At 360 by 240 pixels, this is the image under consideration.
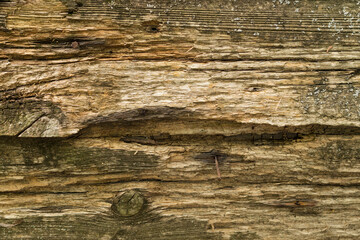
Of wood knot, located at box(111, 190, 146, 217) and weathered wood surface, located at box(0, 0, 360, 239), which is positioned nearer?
weathered wood surface, located at box(0, 0, 360, 239)

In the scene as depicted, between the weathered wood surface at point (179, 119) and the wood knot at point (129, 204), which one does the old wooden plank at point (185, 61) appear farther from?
the wood knot at point (129, 204)

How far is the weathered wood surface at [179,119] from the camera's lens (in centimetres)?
177

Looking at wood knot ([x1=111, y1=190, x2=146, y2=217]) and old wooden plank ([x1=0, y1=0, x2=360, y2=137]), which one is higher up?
old wooden plank ([x1=0, y1=0, x2=360, y2=137])

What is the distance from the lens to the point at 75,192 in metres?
1.95

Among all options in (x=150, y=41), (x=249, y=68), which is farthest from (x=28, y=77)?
(x=249, y=68)

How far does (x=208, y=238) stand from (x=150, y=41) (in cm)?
151

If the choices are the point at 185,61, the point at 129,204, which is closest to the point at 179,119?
the point at 185,61

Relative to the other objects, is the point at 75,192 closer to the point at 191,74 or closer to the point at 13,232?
the point at 13,232

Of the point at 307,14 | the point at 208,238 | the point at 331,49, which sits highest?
the point at 307,14

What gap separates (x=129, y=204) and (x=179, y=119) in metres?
0.72

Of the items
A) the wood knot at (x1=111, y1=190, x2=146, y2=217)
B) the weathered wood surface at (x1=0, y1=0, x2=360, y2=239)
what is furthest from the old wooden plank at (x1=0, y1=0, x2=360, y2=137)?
the wood knot at (x1=111, y1=190, x2=146, y2=217)

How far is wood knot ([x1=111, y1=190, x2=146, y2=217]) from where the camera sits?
1.92 m

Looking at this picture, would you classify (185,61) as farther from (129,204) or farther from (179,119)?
(129,204)

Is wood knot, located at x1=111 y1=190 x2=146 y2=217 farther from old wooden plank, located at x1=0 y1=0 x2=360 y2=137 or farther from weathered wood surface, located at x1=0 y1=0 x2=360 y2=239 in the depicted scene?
old wooden plank, located at x1=0 y1=0 x2=360 y2=137
